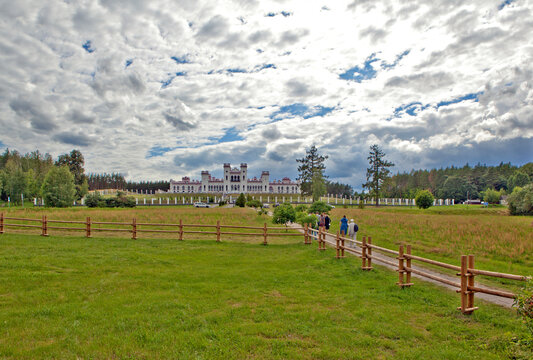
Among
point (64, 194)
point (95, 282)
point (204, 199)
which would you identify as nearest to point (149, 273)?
point (95, 282)

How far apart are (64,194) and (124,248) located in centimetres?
4547

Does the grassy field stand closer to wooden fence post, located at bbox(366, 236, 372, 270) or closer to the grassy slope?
the grassy slope

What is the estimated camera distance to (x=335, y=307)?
27.1ft

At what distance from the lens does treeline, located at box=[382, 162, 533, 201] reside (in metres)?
95.2

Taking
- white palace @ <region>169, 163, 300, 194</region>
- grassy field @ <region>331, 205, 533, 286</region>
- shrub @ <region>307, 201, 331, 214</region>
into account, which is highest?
white palace @ <region>169, 163, 300, 194</region>

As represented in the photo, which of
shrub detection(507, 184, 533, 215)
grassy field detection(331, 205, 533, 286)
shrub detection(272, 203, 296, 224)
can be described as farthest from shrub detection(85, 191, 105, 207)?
shrub detection(507, 184, 533, 215)

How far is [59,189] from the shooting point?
5319 centimetres

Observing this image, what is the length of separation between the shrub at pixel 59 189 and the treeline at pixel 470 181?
62.8 meters

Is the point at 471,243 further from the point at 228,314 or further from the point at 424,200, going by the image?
the point at 424,200

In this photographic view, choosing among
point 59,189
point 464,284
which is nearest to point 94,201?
point 59,189

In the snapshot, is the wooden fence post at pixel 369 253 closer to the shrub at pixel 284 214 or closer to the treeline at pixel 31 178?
the shrub at pixel 284 214

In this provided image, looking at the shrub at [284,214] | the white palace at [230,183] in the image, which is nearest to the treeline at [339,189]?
the white palace at [230,183]

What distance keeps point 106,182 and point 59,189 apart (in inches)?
4824

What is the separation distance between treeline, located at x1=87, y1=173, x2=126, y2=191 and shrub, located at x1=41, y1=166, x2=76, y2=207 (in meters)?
113
